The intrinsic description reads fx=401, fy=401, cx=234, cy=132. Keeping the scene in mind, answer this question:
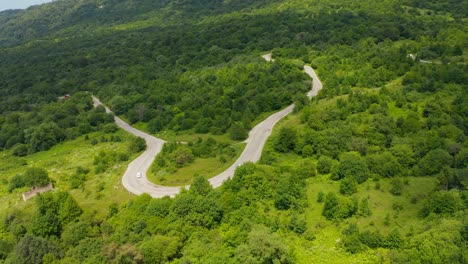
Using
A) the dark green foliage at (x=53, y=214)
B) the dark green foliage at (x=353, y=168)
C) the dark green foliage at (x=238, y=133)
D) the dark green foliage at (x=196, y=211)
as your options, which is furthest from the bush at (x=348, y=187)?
the dark green foliage at (x=53, y=214)

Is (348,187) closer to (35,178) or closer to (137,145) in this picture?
(137,145)

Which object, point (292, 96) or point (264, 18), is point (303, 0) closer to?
point (264, 18)

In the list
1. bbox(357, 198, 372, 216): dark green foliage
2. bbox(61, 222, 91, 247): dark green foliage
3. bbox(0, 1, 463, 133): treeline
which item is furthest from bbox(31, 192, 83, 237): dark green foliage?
bbox(357, 198, 372, 216): dark green foliage

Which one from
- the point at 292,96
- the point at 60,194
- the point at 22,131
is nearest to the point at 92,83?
the point at 22,131

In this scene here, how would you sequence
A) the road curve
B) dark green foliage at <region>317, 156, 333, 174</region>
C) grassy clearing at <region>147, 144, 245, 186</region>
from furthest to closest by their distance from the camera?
grassy clearing at <region>147, 144, 245, 186</region> < the road curve < dark green foliage at <region>317, 156, 333, 174</region>

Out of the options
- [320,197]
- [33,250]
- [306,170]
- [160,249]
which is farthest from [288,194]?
[33,250]

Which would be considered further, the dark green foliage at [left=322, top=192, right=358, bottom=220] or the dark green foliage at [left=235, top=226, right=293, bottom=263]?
the dark green foliage at [left=322, top=192, right=358, bottom=220]

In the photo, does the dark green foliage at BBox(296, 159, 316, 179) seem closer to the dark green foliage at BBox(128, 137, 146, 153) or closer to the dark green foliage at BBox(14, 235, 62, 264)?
the dark green foliage at BBox(14, 235, 62, 264)

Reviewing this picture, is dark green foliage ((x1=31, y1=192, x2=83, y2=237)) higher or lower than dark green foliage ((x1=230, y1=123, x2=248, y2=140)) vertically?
higher
